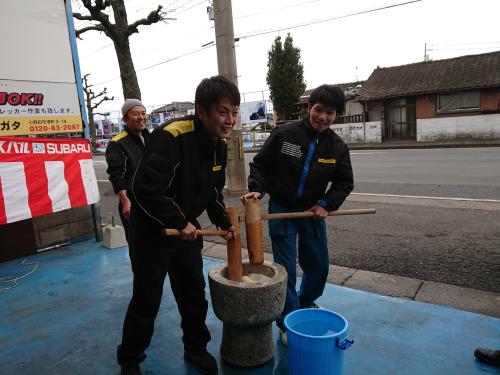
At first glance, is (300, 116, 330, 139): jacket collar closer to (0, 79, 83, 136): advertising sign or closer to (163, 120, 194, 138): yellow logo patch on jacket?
(163, 120, 194, 138): yellow logo patch on jacket

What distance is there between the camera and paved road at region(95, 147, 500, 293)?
439 cm

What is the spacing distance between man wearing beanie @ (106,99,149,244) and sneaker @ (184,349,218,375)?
1.40 meters

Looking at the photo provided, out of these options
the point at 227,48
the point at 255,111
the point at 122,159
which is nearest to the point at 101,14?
the point at 227,48

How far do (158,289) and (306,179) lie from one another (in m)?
1.29

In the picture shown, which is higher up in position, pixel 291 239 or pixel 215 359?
pixel 291 239

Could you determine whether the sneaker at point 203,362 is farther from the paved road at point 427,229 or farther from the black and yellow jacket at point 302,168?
the paved road at point 427,229

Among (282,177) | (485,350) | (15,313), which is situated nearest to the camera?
(485,350)

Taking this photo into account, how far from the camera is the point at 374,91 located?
2572 centimetres

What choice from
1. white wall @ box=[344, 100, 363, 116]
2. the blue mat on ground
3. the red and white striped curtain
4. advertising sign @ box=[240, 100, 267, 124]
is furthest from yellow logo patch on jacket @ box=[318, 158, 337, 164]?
white wall @ box=[344, 100, 363, 116]

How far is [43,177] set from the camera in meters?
5.13

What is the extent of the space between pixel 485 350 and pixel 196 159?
2.29 meters

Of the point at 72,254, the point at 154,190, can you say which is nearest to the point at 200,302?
the point at 154,190

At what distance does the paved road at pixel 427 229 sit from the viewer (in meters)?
4.39

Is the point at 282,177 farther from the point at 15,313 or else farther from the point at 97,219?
the point at 97,219
